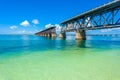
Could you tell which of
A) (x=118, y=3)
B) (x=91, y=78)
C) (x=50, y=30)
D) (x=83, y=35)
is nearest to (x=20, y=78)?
(x=91, y=78)

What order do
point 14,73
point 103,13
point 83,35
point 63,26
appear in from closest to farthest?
1. point 14,73
2. point 103,13
3. point 83,35
4. point 63,26

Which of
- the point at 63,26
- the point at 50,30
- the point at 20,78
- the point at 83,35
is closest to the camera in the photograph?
the point at 20,78

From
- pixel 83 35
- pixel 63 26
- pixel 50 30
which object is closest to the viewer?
pixel 83 35

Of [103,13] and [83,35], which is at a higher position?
[103,13]

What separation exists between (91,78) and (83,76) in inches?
27.6

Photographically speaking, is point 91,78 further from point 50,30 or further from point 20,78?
point 50,30

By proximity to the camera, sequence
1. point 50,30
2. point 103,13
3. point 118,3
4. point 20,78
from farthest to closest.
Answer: point 50,30
point 103,13
point 118,3
point 20,78

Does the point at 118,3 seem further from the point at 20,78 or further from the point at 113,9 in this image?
the point at 20,78

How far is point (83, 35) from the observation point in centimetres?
→ 7856

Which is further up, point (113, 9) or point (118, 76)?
point (113, 9)

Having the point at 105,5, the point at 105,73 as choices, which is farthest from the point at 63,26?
the point at 105,73

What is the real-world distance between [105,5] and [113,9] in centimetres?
286

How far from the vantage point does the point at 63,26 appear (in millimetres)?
107562

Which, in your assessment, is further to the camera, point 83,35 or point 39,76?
point 83,35
